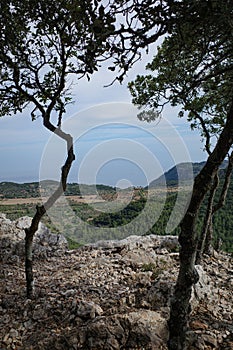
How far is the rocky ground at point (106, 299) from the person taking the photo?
17.3ft

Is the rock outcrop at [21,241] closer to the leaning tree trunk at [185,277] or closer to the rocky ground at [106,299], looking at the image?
the rocky ground at [106,299]

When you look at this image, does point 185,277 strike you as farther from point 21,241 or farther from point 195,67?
point 21,241

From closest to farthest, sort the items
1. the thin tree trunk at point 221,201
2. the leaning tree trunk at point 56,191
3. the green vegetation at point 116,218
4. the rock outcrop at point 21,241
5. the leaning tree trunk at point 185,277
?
the leaning tree trunk at point 185,277, the leaning tree trunk at point 56,191, the thin tree trunk at point 221,201, the rock outcrop at point 21,241, the green vegetation at point 116,218

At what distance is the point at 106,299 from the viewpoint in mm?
7113

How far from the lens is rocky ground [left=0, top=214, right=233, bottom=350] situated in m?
5.27

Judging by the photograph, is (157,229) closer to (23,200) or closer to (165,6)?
(23,200)

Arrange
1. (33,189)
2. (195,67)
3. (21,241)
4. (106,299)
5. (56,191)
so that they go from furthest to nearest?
(33,189) → (21,241) → (56,191) → (106,299) → (195,67)

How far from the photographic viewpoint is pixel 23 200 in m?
17.5

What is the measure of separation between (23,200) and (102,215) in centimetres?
435

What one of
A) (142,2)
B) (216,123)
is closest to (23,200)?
(216,123)

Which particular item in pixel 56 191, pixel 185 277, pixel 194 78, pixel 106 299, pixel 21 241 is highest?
pixel 194 78

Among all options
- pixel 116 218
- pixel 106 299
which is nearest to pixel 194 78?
pixel 106 299

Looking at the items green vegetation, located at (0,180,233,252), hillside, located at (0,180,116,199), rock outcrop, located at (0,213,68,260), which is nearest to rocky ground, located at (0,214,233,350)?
rock outcrop, located at (0,213,68,260)

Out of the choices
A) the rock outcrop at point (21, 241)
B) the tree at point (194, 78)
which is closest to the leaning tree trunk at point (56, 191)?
the tree at point (194, 78)
